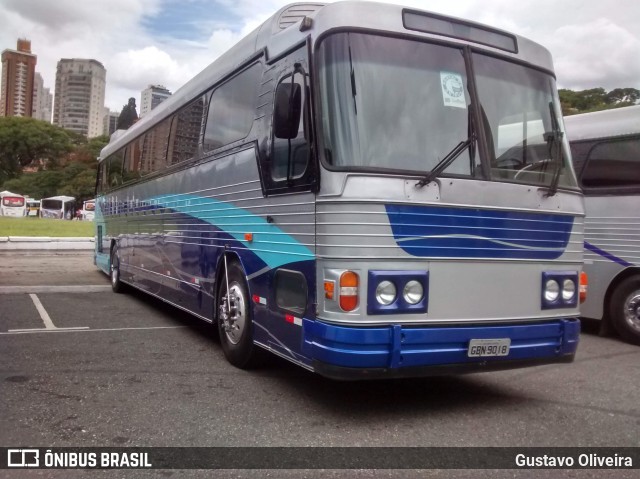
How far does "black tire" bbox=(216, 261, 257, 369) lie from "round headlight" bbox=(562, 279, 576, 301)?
2792 millimetres

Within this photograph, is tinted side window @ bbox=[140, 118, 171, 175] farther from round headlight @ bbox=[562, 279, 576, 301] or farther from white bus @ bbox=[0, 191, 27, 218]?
white bus @ bbox=[0, 191, 27, 218]

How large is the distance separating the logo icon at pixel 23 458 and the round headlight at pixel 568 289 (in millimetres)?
4175

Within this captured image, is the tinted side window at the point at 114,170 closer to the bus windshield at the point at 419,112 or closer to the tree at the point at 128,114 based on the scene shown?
the tree at the point at 128,114

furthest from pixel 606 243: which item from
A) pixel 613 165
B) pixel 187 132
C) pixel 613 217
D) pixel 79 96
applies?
pixel 79 96

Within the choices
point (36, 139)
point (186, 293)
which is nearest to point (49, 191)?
point (36, 139)

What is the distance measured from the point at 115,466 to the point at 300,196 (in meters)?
2.32

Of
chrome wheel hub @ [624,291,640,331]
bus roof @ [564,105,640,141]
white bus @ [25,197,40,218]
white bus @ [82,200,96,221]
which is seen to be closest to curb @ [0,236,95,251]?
bus roof @ [564,105,640,141]

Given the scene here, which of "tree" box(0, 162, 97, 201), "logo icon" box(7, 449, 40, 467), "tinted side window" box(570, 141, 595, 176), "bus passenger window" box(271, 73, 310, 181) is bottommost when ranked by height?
"logo icon" box(7, 449, 40, 467)

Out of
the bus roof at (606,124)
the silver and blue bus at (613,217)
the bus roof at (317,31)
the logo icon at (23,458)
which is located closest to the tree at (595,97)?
the bus roof at (606,124)

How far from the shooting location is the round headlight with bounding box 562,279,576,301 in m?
5.38

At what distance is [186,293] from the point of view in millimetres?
8055

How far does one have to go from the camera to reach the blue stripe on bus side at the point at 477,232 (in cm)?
466

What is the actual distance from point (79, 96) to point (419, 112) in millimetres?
167478

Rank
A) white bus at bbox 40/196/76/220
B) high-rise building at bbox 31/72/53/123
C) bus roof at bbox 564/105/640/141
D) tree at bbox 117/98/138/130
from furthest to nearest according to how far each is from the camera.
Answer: high-rise building at bbox 31/72/53/123
white bus at bbox 40/196/76/220
tree at bbox 117/98/138/130
bus roof at bbox 564/105/640/141
